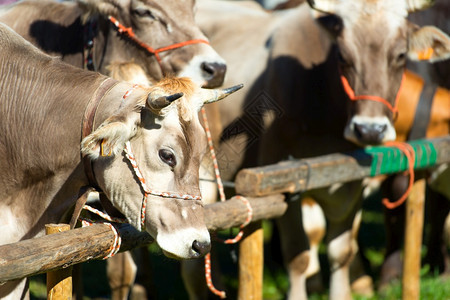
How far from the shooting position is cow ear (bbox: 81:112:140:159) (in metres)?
2.29

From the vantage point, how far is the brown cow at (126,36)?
362 cm

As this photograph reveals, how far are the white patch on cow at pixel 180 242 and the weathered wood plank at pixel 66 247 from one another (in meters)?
0.20

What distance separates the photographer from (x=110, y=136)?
230 cm

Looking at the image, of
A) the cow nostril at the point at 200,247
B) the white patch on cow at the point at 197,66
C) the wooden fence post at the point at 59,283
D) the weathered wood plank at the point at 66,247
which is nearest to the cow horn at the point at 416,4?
the white patch on cow at the point at 197,66

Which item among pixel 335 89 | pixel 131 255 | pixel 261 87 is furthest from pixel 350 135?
pixel 131 255

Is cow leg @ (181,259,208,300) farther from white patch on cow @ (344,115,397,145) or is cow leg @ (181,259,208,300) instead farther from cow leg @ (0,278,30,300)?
cow leg @ (0,278,30,300)

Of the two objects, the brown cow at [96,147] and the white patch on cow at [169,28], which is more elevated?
the brown cow at [96,147]

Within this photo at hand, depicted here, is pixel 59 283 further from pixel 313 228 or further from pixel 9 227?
pixel 313 228

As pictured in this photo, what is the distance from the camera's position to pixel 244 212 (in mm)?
3100

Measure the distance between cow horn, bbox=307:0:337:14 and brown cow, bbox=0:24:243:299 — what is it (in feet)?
6.34

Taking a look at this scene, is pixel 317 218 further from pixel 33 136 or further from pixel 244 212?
pixel 33 136

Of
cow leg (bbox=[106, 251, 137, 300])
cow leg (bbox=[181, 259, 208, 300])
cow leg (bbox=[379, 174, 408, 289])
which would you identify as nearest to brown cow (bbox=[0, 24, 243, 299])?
cow leg (bbox=[106, 251, 137, 300])

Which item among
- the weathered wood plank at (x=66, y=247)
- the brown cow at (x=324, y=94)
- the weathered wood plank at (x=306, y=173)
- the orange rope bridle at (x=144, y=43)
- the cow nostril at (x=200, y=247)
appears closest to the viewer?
the weathered wood plank at (x=66, y=247)

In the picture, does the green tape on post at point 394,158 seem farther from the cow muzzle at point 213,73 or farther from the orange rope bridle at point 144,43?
the orange rope bridle at point 144,43
